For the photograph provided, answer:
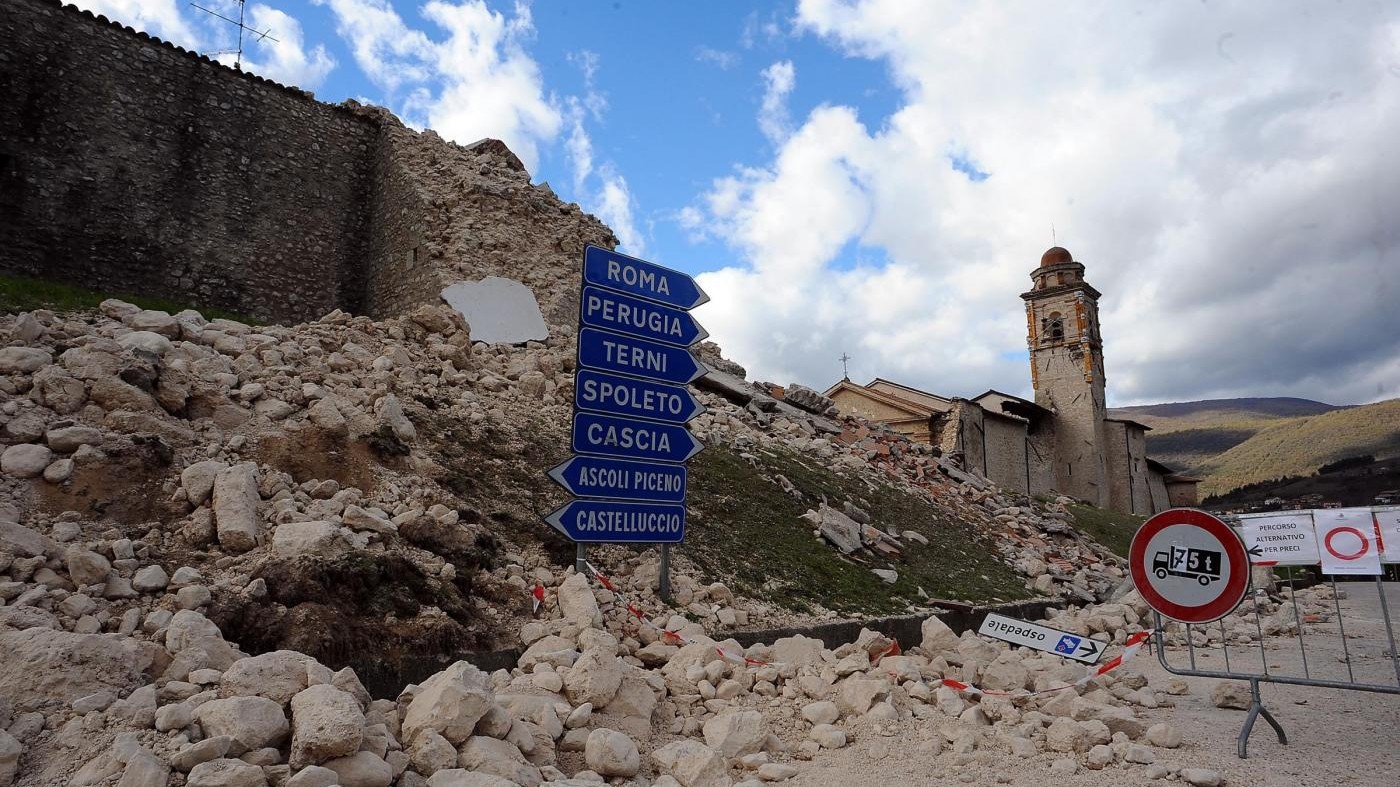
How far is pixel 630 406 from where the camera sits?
638 centimetres

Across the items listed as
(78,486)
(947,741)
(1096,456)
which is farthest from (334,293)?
(1096,456)

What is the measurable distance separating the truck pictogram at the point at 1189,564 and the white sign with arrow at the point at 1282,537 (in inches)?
140

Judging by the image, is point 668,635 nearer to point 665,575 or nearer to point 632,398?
point 665,575

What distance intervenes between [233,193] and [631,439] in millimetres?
9176

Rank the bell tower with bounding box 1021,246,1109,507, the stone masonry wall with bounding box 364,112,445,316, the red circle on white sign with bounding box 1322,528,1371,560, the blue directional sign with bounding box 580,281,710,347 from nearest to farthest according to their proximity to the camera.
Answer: the blue directional sign with bounding box 580,281,710,347, the red circle on white sign with bounding box 1322,528,1371,560, the stone masonry wall with bounding box 364,112,445,316, the bell tower with bounding box 1021,246,1109,507

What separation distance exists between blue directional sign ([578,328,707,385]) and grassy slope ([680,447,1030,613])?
171 cm

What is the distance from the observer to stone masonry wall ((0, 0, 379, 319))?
10062 millimetres

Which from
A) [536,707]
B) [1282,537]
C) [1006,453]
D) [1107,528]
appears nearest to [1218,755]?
[536,707]

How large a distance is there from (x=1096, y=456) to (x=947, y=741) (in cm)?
3278

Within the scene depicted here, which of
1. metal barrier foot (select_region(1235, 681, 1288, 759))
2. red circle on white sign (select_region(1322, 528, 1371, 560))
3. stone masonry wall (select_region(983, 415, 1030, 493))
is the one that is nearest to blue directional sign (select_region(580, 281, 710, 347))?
metal barrier foot (select_region(1235, 681, 1288, 759))

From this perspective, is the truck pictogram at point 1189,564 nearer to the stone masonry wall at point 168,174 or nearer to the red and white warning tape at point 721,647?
the red and white warning tape at point 721,647

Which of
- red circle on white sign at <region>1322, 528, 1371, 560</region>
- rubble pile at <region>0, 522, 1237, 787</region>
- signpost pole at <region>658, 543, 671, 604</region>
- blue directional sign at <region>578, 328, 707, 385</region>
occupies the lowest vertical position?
rubble pile at <region>0, 522, 1237, 787</region>

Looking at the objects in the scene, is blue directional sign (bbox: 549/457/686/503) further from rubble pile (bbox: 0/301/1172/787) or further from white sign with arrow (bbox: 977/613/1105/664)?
white sign with arrow (bbox: 977/613/1105/664)

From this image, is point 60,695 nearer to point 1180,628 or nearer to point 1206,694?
point 1206,694
